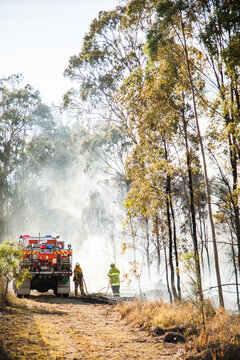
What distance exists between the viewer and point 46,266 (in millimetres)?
12898

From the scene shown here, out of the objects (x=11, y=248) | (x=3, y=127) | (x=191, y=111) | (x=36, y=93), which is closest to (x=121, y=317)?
(x=11, y=248)

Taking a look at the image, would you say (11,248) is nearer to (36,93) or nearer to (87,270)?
(36,93)

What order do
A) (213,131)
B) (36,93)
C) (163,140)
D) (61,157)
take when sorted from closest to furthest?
(213,131)
(163,140)
(36,93)
(61,157)

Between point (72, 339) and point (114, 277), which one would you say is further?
point (114, 277)

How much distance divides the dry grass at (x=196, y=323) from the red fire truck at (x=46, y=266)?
4225 millimetres

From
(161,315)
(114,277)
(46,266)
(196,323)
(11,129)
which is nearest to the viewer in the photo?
(196,323)

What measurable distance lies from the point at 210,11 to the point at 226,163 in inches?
234

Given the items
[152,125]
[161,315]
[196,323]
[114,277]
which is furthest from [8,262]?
[152,125]

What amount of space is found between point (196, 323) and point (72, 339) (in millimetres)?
2306

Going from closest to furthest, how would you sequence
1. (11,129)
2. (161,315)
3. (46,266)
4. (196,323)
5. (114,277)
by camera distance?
(196,323) < (161,315) < (46,266) < (114,277) < (11,129)

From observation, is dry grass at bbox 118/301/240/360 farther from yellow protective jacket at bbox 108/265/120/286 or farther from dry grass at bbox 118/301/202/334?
yellow protective jacket at bbox 108/265/120/286

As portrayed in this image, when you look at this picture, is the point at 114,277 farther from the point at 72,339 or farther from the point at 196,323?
the point at 72,339

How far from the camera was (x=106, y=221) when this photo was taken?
1743 inches

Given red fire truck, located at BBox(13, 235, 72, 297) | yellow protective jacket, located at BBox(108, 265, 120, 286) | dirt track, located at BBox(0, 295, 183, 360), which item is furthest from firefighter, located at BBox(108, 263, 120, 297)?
dirt track, located at BBox(0, 295, 183, 360)
